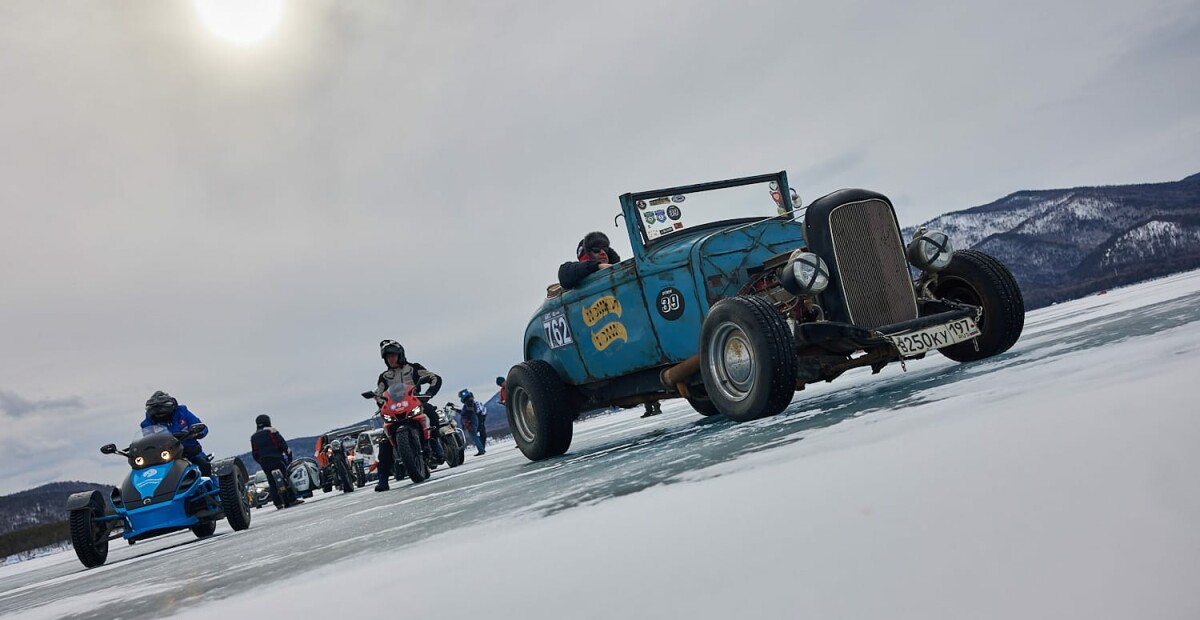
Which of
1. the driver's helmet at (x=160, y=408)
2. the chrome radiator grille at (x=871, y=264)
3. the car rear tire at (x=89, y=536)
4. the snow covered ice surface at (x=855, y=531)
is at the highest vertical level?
the driver's helmet at (x=160, y=408)

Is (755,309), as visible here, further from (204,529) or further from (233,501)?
(204,529)

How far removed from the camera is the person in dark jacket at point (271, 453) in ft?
46.3

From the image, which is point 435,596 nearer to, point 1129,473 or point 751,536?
point 751,536

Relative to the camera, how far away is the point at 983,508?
1.71 meters

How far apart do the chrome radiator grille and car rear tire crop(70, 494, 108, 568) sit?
7629mm

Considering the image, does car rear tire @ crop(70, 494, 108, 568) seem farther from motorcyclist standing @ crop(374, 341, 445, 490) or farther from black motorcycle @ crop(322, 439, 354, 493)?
black motorcycle @ crop(322, 439, 354, 493)

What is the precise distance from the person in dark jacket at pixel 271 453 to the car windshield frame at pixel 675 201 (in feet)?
33.4

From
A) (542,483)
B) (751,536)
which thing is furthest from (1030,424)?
(542,483)

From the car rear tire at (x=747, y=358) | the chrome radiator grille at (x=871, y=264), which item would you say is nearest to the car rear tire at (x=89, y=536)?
the car rear tire at (x=747, y=358)

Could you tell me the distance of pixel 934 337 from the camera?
501 centimetres

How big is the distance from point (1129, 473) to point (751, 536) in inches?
32.6

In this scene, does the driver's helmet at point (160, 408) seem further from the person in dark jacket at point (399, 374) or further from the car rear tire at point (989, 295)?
the car rear tire at point (989, 295)

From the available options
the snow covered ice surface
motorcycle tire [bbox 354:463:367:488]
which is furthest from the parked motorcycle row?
motorcycle tire [bbox 354:463:367:488]

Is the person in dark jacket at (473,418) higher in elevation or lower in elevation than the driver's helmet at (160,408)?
lower
